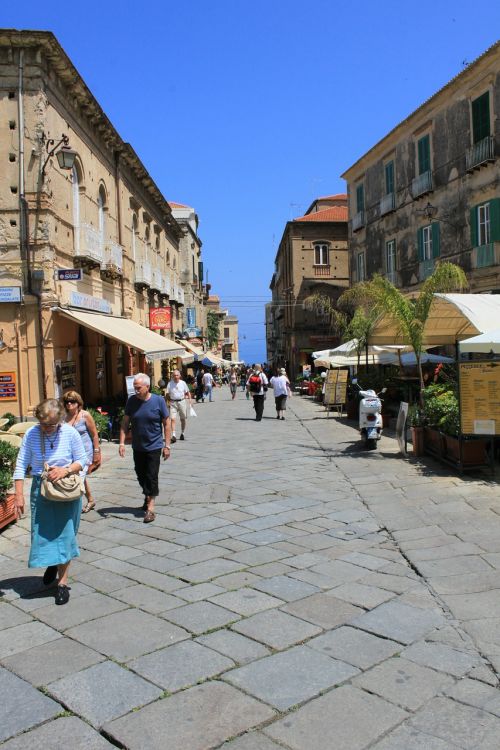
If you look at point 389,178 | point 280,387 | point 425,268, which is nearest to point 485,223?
point 425,268

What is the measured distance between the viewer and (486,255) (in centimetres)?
1831

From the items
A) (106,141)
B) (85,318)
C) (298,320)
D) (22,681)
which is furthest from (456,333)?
(298,320)

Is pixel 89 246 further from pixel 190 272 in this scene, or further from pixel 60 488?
pixel 190 272

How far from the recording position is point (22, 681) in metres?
3.26

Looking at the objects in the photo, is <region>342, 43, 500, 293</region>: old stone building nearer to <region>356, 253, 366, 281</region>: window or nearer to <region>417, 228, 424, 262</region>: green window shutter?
<region>417, 228, 424, 262</region>: green window shutter

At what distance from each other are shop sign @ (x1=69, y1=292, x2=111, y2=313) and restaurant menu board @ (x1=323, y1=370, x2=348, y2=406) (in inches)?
240

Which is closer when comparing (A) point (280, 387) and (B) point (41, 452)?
(B) point (41, 452)

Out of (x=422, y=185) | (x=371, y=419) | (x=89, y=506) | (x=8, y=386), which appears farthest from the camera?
(x=422, y=185)

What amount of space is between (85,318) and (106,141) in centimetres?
665

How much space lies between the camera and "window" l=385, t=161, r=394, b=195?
977 inches

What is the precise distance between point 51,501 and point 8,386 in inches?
332

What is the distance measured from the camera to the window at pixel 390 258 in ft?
81.6

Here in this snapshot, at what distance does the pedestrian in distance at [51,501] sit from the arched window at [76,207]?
10.2 m

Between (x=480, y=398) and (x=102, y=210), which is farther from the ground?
(x=102, y=210)
